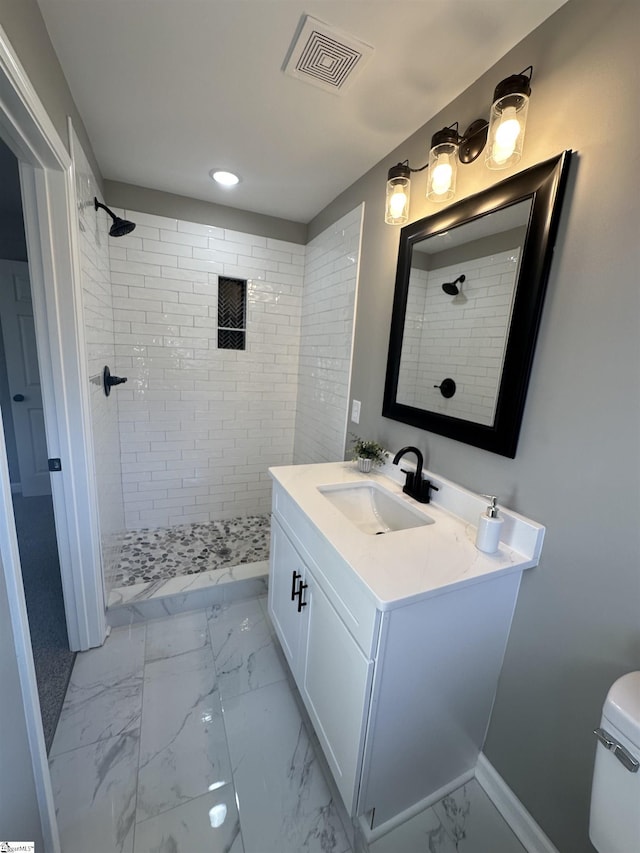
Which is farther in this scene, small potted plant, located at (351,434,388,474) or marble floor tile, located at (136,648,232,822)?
small potted plant, located at (351,434,388,474)

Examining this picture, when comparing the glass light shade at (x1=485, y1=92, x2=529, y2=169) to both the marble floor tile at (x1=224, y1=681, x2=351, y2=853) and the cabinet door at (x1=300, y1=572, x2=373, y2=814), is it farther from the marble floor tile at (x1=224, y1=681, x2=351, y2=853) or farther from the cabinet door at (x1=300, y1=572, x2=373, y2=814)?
the marble floor tile at (x1=224, y1=681, x2=351, y2=853)

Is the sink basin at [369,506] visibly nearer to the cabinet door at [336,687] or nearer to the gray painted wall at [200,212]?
the cabinet door at [336,687]

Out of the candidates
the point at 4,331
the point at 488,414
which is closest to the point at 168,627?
the point at 488,414

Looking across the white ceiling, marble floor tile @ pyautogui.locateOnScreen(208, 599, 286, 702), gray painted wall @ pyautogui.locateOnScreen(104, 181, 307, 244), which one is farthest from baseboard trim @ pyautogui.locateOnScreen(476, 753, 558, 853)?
gray painted wall @ pyautogui.locateOnScreen(104, 181, 307, 244)

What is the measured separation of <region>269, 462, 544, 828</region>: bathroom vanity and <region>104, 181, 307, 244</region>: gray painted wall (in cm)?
205

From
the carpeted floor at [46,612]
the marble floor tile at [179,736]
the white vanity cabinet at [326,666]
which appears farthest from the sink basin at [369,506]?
the carpeted floor at [46,612]

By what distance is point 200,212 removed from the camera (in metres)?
2.27

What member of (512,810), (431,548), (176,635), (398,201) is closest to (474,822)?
(512,810)

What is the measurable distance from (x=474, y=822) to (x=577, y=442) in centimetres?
126

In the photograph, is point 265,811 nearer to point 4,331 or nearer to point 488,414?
point 488,414

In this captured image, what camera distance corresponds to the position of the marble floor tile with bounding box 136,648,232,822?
1145mm

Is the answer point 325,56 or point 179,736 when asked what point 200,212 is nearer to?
point 325,56

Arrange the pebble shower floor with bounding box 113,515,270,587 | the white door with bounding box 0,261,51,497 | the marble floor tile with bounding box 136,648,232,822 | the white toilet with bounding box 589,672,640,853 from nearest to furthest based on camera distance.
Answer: the white toilet with bounding box 589,672,640,853 < the marble floor tile with bounding box 136,648,232,822 < the pebble shower floor with bounding box 113,515,270,587 < the white door with bounding box 0,261,51,497

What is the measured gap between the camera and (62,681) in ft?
4.87
